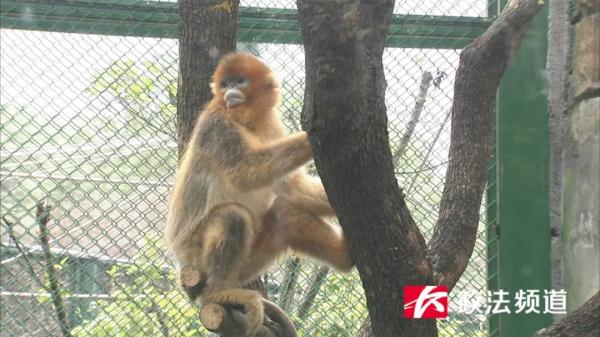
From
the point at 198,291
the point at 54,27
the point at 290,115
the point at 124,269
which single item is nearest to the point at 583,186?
the point at 290,115

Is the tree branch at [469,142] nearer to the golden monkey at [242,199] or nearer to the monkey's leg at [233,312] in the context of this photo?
the golden monkey at [242,199]

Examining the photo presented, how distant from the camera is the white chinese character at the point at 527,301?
4695 millimetres

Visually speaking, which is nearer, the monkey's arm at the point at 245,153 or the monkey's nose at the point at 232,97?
the monkey's arm at the point at 245,153

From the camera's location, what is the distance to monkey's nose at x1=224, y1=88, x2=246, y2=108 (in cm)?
380

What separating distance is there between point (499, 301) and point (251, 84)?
7.31ft

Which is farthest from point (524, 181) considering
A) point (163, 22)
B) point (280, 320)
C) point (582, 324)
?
point (163, 22)

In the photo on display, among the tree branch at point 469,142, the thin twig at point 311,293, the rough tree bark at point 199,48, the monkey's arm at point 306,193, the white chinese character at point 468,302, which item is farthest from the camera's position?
the white chinese character at point 468,302

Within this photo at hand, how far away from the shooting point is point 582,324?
8.58 ft

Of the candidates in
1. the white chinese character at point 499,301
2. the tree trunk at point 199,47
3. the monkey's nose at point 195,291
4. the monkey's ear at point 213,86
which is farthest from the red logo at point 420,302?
the white chinese character at point 499,301

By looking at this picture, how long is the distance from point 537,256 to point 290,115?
75.4 inches

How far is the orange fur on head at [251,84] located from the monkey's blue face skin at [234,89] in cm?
2

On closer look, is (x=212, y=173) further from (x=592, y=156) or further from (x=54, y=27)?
(x=592, y=156)

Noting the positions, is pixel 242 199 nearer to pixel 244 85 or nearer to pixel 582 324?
pixel 244 85

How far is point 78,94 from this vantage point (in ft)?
14.1
